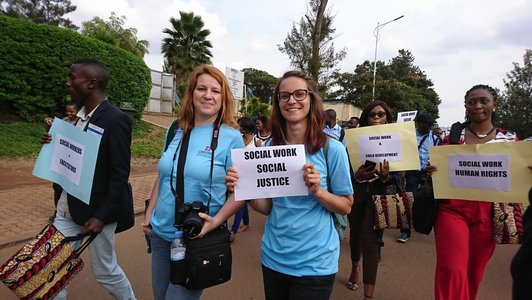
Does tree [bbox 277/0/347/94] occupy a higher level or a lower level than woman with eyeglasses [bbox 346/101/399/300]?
higher

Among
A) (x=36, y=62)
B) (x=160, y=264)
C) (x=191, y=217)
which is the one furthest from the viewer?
(x=36, y=62)

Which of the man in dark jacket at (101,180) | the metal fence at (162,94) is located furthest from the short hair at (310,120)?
the metal fence at (162,94)

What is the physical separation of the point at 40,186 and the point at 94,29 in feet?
101

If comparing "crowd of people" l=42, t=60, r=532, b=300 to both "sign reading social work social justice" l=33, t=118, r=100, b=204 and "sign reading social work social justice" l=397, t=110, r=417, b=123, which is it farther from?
"sign reading social work social justice" l=397, t=110, r=417, b=123

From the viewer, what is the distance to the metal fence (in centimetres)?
2148

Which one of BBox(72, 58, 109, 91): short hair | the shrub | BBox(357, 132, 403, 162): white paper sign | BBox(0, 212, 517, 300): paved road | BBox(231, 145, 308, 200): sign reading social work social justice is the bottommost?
BBox(0, 212, 517, 300): paved road

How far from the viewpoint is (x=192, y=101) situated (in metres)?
2.29

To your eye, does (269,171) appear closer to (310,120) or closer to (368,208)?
(310,120)

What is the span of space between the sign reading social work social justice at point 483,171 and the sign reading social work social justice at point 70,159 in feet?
8.06

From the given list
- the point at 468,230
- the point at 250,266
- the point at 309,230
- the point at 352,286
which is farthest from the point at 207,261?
the point at 250,266

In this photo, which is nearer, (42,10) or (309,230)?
(309,230)

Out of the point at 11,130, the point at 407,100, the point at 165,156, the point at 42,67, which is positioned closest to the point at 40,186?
the point at 11,130

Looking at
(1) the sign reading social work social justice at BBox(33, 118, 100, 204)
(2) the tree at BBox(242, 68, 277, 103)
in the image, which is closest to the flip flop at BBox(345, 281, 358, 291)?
(1) the sign reading social work social justice at BBox(33, 118, 100, 204)

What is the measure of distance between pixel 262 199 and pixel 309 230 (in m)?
0.33
